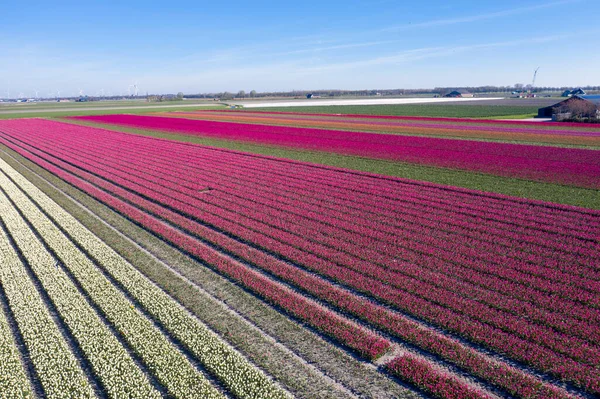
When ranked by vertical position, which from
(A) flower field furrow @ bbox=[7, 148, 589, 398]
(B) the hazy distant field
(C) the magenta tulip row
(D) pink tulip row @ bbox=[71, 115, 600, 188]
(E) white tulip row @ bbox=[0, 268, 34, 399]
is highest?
(B) the hazy distant field

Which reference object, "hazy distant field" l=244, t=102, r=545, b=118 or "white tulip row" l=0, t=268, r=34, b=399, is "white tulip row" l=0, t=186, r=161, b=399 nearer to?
"white tulip row" l=0, t=268, r=34, b=399

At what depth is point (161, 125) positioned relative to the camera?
72125 millimetres

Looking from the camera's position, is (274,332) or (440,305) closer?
(274,332)

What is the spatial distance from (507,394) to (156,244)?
14740 mm

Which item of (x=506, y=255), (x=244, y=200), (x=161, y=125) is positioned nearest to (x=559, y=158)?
(x=506, y=255)

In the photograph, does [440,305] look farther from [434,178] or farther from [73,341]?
[434,178]

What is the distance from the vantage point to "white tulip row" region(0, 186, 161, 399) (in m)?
9.98

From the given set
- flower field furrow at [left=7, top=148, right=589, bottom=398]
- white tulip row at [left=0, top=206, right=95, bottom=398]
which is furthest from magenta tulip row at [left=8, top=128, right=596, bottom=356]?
white tulip row at [left=0, top=206, right=95, bottom=398]

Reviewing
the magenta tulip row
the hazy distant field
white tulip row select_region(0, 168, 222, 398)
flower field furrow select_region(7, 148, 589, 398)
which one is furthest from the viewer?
the hazy distant field

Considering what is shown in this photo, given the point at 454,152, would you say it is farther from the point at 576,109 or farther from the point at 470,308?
the point at 576,109

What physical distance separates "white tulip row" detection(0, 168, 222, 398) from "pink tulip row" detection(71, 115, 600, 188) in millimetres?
26725

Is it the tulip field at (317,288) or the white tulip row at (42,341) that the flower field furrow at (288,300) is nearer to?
the tulip field at (317,288)

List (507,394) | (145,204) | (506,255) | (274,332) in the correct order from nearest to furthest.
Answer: (507,394), (274,332), (506,255), (145,204)

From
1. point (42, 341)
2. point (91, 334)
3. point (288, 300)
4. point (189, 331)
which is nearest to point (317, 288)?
point (288, 300)
